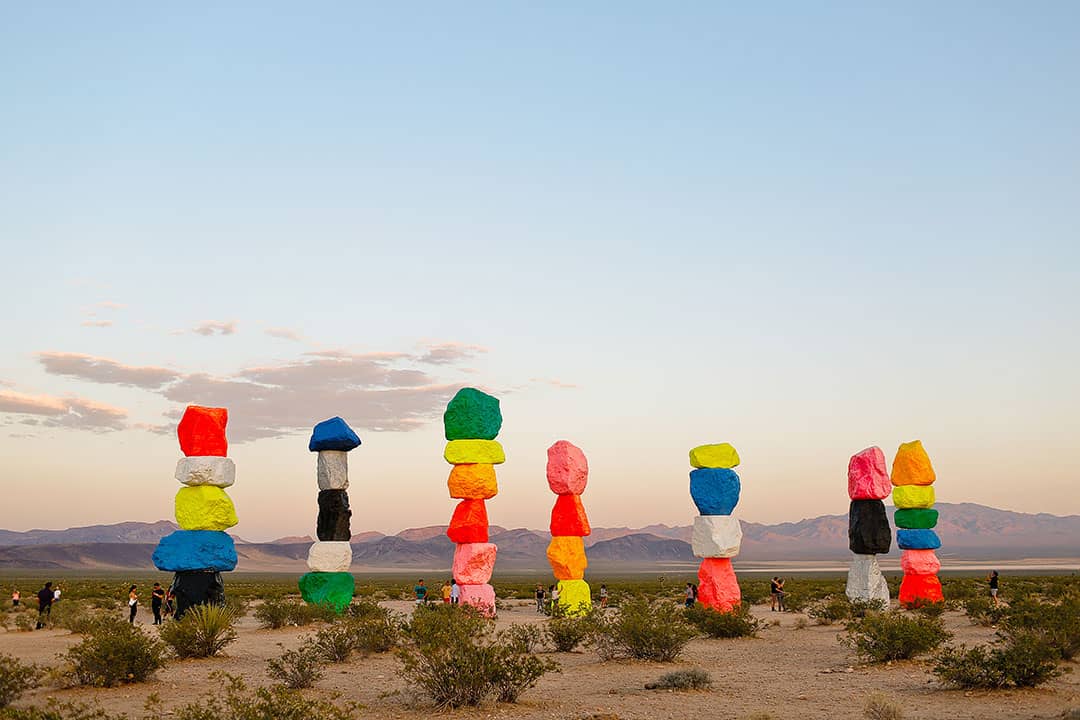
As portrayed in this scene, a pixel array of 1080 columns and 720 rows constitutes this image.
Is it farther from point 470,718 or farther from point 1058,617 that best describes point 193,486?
point 1058,617

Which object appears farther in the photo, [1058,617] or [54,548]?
[54,548]

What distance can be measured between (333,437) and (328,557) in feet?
10.5

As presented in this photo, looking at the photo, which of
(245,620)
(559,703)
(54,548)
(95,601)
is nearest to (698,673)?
(559,703)

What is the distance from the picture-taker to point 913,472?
27.8 m

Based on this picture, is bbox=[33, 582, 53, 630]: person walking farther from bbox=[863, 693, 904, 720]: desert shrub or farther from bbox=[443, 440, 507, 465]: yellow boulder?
bbox=[863, 693, 904, 720]: desert shrub

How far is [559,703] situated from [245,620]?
19835 mm

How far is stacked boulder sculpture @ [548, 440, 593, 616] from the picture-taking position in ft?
83.9

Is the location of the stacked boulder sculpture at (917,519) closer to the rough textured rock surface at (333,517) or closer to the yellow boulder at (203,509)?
the rough textured rock surface at (333,517)

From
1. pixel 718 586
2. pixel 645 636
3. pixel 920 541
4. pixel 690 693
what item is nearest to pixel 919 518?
pixel 920 541

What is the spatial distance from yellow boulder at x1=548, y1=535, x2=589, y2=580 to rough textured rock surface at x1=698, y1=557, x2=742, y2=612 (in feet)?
10.5

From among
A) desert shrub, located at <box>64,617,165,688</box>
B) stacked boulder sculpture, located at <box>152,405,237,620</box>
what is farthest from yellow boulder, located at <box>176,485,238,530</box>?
desert shrub, located at <box>64,617,165,688</box>

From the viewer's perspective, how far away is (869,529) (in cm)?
2592

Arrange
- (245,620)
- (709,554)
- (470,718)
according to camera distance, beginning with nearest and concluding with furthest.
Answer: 1. (470,718)
2. (709,554)
3. (245,620)

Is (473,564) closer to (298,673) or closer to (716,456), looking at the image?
(716,456)
